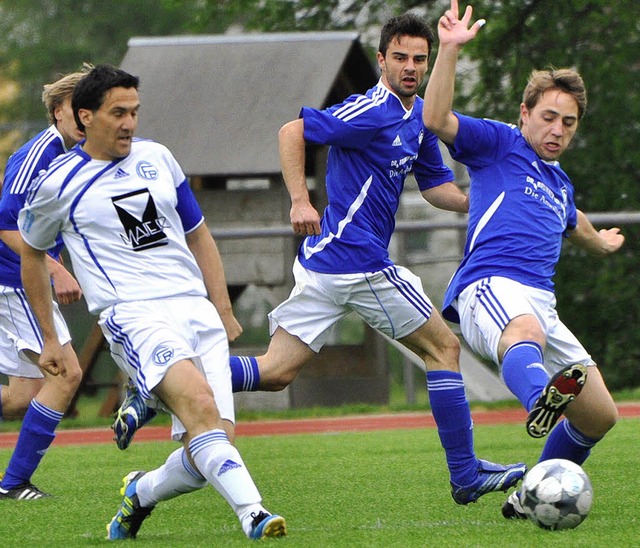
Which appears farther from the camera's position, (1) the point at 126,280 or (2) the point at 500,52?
(2) the point at 500,52

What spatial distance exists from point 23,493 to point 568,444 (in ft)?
9.84

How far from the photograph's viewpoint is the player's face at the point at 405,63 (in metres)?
6.63

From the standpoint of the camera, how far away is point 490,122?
618cm

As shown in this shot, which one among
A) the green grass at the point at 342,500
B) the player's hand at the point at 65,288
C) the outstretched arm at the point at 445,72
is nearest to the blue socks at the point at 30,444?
the green grass at the point at 342,500

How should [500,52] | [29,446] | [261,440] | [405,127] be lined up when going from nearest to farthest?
[405,127], [29,446], [261,440], [500,52]

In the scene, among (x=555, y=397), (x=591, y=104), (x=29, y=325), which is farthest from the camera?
(x=591, y=104)

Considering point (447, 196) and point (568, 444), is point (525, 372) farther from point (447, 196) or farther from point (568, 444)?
point (447, 196)

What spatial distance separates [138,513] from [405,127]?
2.41 meters

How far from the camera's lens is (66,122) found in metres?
7.07

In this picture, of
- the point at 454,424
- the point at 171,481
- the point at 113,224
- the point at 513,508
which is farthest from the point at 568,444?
the point at 113,224

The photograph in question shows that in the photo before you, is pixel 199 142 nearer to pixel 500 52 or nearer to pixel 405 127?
pixel 500 52

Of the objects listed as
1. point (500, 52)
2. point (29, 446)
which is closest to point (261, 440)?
point (29, 446)

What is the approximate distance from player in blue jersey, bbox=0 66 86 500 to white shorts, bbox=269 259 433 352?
111 cm

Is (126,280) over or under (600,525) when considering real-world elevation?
over
